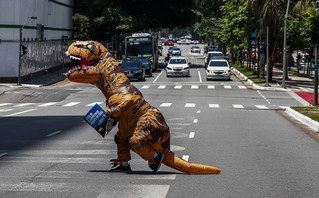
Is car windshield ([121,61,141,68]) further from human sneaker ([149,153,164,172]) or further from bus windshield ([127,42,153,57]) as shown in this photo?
human sneaker ([149,153,164,172])

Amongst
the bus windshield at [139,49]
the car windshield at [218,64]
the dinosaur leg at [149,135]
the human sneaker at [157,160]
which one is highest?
the bus windshield at [139,49]

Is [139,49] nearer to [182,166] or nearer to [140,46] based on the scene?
[140,46]

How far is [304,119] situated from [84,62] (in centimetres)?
1420

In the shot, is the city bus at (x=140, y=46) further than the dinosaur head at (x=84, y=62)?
Yes

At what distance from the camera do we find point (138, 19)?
218 ft

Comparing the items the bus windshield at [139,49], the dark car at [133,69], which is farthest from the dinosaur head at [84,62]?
the bus windshield at [139,49]

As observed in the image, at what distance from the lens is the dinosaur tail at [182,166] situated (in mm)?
9969

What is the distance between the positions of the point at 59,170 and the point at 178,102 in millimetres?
21678

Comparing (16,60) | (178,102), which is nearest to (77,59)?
(178,102)

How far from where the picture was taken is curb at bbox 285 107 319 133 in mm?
19850

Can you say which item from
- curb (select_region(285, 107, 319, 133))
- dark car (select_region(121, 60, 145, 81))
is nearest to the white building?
dark car (select_region(121, 60, 145, 81))

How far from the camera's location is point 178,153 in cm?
1334

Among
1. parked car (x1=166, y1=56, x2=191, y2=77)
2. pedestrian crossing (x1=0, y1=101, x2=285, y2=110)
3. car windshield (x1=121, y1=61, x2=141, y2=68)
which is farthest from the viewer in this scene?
parked car (x1=166, y1=56, x2=191, y2=77)

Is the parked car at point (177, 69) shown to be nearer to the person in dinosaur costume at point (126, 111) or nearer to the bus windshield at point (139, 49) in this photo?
the bus windshield at point (139, 49)
